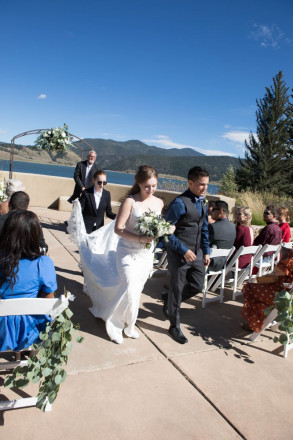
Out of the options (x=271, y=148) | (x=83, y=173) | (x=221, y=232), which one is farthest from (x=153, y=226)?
(x=271, y=148)

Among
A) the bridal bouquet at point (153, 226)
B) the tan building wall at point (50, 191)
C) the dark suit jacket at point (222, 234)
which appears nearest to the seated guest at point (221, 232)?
the dark suit jacket at point (222, 234)

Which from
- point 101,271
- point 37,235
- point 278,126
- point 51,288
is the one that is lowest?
point 101,271

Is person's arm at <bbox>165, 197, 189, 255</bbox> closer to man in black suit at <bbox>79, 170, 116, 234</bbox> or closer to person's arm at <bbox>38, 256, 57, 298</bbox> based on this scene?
person's arm at <bbox>38, 256, 57, 298</bbox>

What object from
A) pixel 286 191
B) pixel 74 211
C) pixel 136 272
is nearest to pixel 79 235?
pixel 74 211

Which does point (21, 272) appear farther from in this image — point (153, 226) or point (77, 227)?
point (77, 227)

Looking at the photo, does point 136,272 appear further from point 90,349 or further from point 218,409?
point 218,409

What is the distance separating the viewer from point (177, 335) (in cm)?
356

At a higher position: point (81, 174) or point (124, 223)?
point (81, 174)

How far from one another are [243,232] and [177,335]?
235 cm

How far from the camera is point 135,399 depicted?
8.41 feet

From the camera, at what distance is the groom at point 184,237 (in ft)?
11.3

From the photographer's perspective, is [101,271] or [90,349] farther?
[101,271]

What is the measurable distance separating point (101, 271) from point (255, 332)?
1978 mm

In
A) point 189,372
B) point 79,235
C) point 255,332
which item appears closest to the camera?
point 189,372
